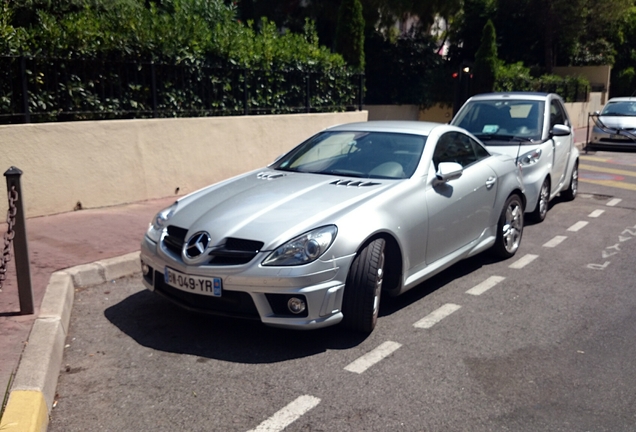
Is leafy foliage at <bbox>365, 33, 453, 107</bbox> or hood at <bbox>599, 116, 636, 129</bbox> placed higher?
leafy foliage at <bbox>365, 33, 453, 107</bbox>

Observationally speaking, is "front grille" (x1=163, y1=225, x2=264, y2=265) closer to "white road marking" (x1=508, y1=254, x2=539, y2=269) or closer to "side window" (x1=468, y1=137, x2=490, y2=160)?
"side window" (x1=468, y1=137, x2=490, y2=160)

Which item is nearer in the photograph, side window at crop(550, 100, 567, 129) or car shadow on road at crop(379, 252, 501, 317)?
car shadow on road at crop(379, 252, 501, 317)

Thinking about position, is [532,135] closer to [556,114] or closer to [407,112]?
[556,114]

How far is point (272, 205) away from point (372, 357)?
A: 137 centimetres

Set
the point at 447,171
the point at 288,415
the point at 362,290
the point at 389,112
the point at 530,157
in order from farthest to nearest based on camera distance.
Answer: the point at 389,112
the point at 530,157
the point at 447,171
the point at 362,290
the point at 288,415

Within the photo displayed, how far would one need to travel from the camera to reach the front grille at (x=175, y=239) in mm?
5113

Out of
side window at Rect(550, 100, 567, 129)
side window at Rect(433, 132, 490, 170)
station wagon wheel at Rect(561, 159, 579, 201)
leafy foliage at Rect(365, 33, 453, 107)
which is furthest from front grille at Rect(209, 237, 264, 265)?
leafy foliage at Rect(365, 33, 453, 107)

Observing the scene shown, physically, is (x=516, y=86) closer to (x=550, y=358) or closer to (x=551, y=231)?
(x=551, y=231)

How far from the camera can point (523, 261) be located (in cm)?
747

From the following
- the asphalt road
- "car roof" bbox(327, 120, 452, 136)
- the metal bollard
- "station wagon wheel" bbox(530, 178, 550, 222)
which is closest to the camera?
the asphalt road

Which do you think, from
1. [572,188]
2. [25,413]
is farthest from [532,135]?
[25,413]

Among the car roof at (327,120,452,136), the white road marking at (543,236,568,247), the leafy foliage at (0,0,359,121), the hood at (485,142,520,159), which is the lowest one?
the white road marking at (543,236,568,247)

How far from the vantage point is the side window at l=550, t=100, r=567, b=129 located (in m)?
10.2

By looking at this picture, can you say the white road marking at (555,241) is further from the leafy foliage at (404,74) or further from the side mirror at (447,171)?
the leafy foliage at (404,74)
